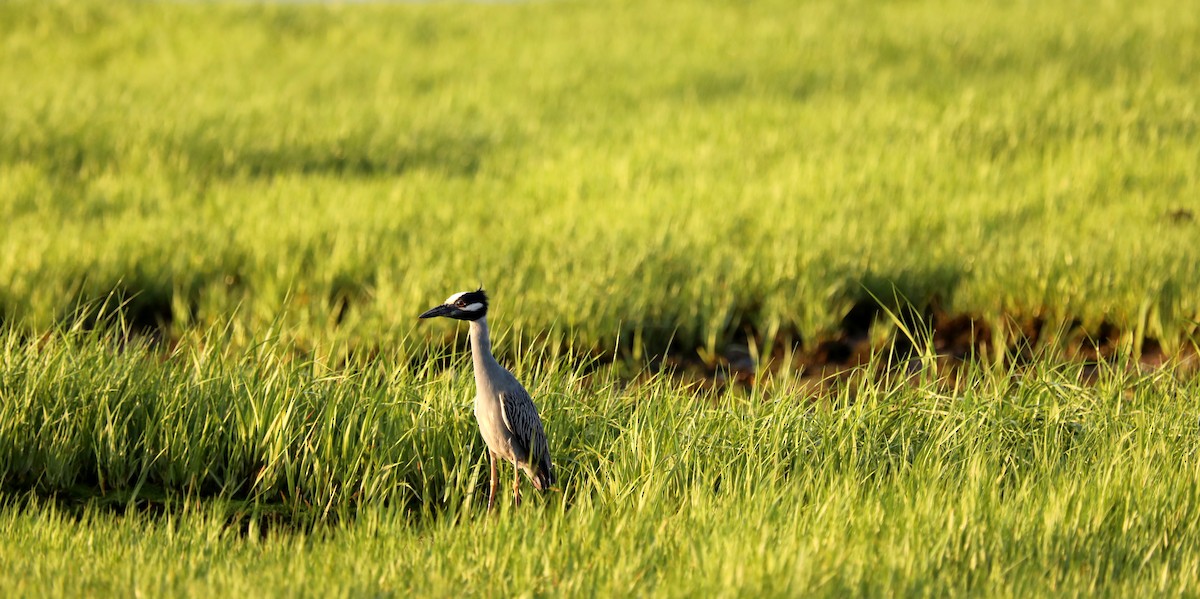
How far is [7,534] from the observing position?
3.29 meters

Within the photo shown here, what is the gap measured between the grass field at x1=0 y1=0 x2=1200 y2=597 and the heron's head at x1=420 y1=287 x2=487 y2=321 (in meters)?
0.58

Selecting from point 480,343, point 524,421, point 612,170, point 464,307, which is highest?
point 464,307

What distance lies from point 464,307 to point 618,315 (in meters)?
2.85

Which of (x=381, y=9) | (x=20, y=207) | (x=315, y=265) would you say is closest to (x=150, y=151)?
(x=20, y=207)

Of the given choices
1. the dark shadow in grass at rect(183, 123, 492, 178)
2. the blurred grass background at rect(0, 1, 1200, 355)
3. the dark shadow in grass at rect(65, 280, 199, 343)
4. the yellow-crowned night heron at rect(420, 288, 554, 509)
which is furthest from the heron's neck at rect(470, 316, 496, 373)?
the dark shadow in grass at rect(183, 123, 492, 178)

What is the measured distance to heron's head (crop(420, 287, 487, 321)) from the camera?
10.0 ft

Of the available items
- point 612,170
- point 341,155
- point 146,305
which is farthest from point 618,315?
point 341,155

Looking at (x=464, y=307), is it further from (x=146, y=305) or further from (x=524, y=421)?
(x=146, y=305)

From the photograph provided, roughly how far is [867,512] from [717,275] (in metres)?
3.16

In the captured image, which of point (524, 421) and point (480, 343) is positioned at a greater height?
point (480, 343)

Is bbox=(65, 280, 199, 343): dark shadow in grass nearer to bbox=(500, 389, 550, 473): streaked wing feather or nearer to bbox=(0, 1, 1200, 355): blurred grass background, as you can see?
bbox=(0, 1, 1200, 355): blurred grass background

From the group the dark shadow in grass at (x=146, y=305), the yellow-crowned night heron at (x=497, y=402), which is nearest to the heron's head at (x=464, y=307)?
the yellow-crowned night heron at (x=497, y=402)

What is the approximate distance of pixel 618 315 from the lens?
232 inches

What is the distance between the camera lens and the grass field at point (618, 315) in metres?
3.18
